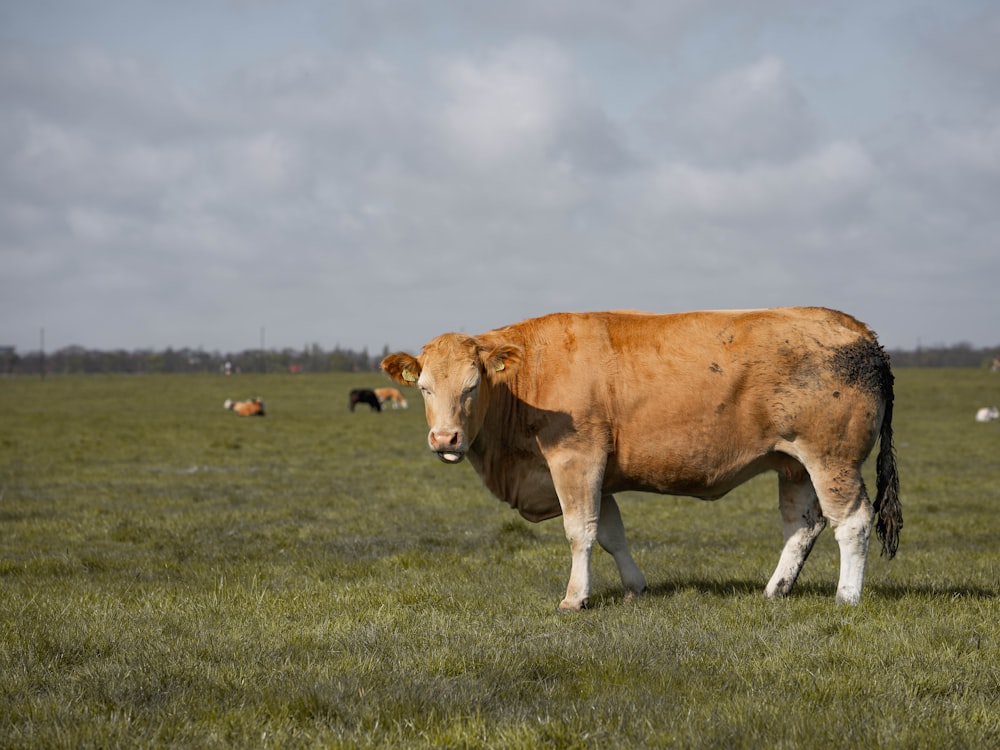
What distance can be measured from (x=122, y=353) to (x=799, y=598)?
151 metres

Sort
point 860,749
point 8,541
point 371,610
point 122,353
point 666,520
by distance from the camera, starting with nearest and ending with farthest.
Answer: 1. point 860,749
2. point 371,610
3. point 8,541
4. point 666,520
5. point 122,353

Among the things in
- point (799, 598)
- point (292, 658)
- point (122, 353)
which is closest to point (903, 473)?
point (799, 598)

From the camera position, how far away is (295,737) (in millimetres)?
4547

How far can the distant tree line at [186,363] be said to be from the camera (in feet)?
408

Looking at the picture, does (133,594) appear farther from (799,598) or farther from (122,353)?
(122,353)

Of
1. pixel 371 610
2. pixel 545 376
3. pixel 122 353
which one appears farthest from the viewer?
pixel 122 353

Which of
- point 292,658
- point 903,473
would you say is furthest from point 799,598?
point 903,473

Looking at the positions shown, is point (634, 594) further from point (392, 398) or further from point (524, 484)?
point (392, 398)

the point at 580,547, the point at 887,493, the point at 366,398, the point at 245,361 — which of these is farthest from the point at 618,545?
the point at 245,361

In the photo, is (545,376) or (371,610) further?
(545,376)

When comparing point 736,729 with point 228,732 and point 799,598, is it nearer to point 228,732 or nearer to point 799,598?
point 228,732

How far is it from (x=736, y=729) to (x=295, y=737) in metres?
2.05

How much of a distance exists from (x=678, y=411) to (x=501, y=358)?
149 centimetres

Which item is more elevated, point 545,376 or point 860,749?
point 545,376
